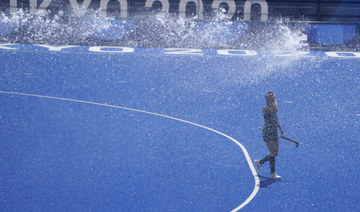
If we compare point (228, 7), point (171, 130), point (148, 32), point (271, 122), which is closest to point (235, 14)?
point (228, 7)

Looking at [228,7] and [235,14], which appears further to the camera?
[228,7]

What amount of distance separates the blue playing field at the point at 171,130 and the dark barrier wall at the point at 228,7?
190cm

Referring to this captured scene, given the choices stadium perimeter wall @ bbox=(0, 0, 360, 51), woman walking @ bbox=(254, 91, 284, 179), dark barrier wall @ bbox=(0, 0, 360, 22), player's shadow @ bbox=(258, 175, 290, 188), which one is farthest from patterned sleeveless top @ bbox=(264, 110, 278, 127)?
dark barrier wall @ bbox=(0, 0, 360, 22)

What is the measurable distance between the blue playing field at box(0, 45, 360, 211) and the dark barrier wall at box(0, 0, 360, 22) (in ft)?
6.25

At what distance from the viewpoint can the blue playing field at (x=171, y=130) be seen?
8977 millimetres

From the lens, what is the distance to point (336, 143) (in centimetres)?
1148

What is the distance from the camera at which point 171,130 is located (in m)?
12.0

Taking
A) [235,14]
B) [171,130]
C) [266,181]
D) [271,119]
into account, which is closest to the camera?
[271,119]

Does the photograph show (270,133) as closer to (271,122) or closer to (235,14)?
(271,122)

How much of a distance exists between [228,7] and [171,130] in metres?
8.87

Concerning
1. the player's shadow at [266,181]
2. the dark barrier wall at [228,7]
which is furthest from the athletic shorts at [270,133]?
the dark barrier wall at [228,7]

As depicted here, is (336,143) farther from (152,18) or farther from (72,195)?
(152,18)

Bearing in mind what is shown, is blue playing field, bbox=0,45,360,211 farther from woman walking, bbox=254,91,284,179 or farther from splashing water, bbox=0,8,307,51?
woman walking, bbox=254,91,284,179

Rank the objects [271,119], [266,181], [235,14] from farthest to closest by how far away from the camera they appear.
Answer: [235,14] < [266,181] < [271,119]
